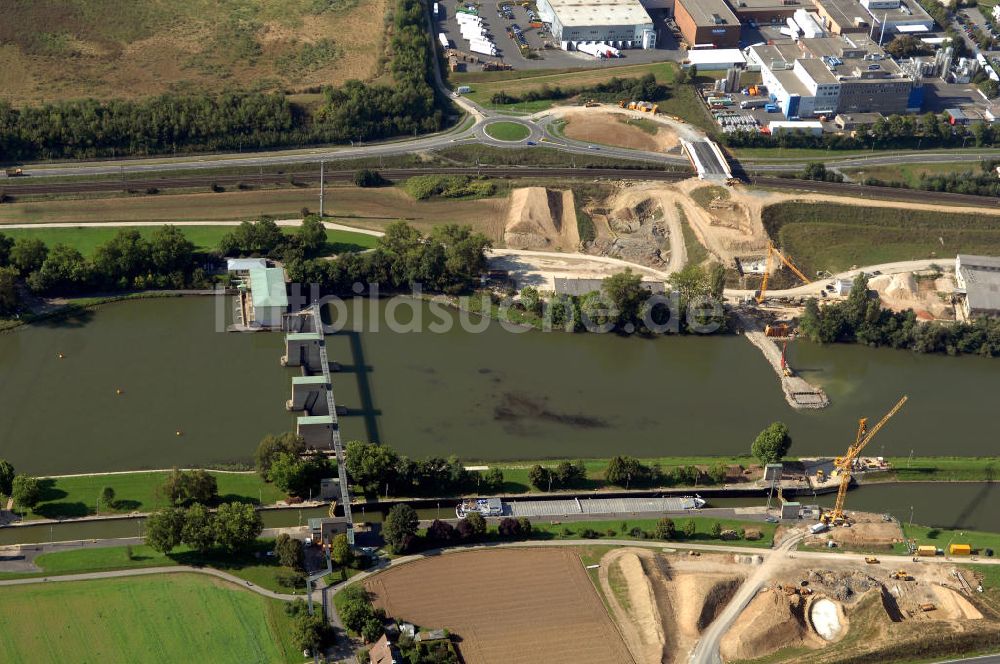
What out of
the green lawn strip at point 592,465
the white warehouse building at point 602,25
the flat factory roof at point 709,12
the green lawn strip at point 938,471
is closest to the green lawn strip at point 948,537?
the green lawn strip at point 938,471

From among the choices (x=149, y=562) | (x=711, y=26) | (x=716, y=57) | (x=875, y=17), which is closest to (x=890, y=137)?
(x=716, y=57)

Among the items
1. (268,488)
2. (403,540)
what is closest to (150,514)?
(268,488)

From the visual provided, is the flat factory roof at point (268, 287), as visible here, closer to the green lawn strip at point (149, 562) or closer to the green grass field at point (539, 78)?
the green lawn strip at point (149, 562)

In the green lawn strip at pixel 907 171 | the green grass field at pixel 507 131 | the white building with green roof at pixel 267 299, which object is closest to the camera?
the white building with green roof at pixel 267 299

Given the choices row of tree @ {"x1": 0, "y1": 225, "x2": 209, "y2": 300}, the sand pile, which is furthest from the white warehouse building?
the sand pile

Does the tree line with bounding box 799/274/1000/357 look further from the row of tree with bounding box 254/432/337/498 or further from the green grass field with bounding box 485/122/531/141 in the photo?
the row of tree with bounding box 254/432/337/498

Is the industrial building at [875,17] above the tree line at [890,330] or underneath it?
above

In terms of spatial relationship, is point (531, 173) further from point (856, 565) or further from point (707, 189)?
point (856, 565)
